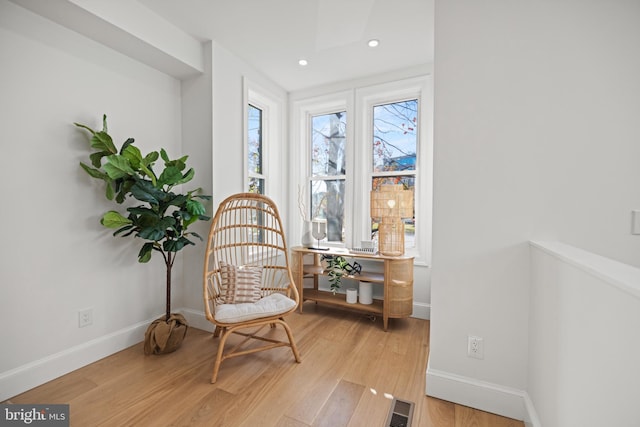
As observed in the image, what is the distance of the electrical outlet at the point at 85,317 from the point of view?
1.97m

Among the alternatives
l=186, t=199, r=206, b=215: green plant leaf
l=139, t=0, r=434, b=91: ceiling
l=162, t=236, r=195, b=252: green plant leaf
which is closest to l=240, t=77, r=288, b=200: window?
l=139, t=0, r=434, b=91: ceiling

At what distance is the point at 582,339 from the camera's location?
91 centimetres

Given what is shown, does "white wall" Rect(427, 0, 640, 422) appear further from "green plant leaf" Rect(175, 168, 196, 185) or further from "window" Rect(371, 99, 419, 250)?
"green plant leaf" Rect(175, 168, 196, 185)

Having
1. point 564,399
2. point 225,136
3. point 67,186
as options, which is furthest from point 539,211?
point 67,186

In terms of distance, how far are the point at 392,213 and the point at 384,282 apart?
67 cm

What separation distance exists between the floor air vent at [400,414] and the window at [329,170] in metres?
1.97

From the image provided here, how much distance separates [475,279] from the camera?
1568mm

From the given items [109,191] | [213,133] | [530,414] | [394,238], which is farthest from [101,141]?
[530,414]

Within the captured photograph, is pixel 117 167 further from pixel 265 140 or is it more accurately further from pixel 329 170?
pixel 329 170

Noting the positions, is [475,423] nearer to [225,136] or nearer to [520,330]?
[520,330]

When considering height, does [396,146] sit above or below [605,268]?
above

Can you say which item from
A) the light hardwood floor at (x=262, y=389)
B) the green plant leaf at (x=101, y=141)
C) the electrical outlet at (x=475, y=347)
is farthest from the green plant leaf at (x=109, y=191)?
the electrical outlet at (x=475, y=347)

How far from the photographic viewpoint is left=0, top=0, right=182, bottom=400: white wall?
1.65m

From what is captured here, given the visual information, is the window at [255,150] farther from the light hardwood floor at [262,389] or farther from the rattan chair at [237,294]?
the light hardwood floor at [262,389]
